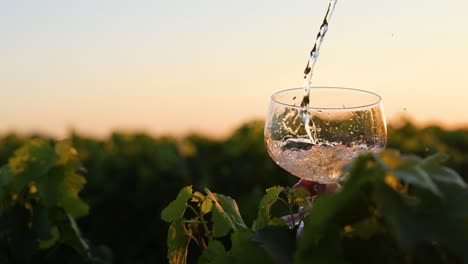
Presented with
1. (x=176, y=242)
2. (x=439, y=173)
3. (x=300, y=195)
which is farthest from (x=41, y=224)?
(x=439, y=173)

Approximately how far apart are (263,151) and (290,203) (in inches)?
148

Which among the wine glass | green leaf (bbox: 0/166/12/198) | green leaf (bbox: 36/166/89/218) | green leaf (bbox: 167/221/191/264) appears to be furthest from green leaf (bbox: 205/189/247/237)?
green leaf (bbox: 0/166/12/198)

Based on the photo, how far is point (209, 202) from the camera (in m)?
1.77

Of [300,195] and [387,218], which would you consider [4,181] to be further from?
[387,218]

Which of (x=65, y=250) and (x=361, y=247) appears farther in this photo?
(x=65, y=250)

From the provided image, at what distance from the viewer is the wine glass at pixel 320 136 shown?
2.32 meters

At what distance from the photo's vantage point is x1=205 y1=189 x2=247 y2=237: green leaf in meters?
1.71

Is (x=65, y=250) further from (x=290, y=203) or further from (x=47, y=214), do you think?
(x=290, y=203)

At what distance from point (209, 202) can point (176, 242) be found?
0.45 feet

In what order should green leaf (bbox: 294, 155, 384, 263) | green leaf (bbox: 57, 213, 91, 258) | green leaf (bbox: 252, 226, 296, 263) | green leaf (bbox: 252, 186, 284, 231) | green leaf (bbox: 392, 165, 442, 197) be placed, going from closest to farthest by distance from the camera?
green leaf (bbox: 392, 165, 442, 197) < green leaf (bbox: 294, 155, 384, 263) < green leaf (bbox: 252, 226, 296, 263) < green leaf (bbox: 252, 186, 284, 231) < green leaf (bbox: 57, 213, 91, 258)

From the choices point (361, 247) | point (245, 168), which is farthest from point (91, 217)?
point (361, 247)

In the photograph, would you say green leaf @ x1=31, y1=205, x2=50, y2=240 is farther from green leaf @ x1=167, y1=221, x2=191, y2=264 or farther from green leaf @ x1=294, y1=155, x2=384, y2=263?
green leaf @ x1=294, y1=155, x2=384, y2=263

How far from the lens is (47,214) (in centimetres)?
330

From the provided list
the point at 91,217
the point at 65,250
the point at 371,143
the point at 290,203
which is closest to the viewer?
the point at 290,203
